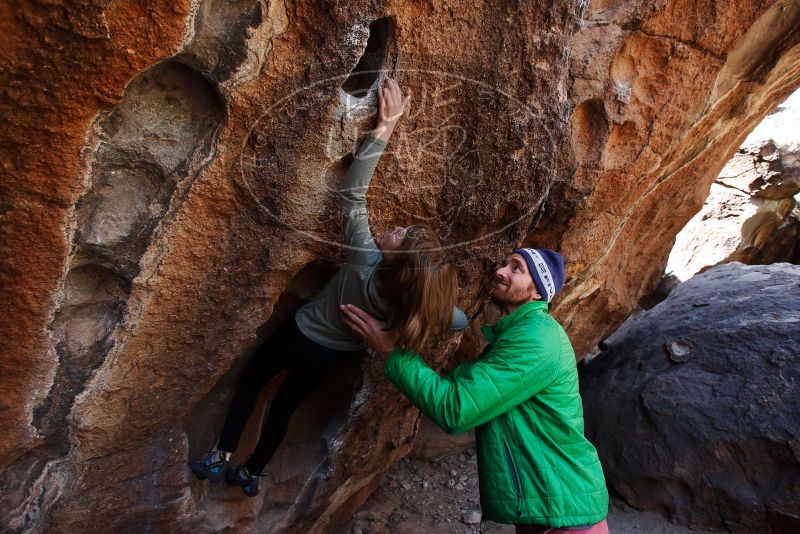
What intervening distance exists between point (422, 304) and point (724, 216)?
713 cm

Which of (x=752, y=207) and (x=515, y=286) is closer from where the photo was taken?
(x=515, y=286)

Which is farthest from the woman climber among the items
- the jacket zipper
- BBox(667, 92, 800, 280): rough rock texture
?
BBox(667, 92, 800, 280): rough rock texture

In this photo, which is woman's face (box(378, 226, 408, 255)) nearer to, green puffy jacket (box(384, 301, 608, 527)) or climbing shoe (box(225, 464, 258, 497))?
green puffy jacket (box(384, 301, 608, 527))

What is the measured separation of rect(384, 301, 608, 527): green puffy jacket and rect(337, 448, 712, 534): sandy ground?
1693mm

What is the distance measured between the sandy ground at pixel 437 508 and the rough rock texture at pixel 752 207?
4.60m

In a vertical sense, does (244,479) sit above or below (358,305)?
below

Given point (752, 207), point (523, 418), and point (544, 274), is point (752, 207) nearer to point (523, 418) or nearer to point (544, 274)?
point (544, 274)

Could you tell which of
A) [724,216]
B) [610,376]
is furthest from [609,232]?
[724,216]

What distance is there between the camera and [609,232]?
3.11 metres

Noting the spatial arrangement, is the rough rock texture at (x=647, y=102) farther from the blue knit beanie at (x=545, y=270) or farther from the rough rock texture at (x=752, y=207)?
the rough rock texture at (x=752, y=207)

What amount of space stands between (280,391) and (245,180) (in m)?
0.91

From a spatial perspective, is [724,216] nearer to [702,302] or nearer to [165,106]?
[702,302]

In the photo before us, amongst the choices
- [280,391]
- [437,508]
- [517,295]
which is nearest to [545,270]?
[517,295]

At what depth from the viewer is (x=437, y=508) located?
3.56m
